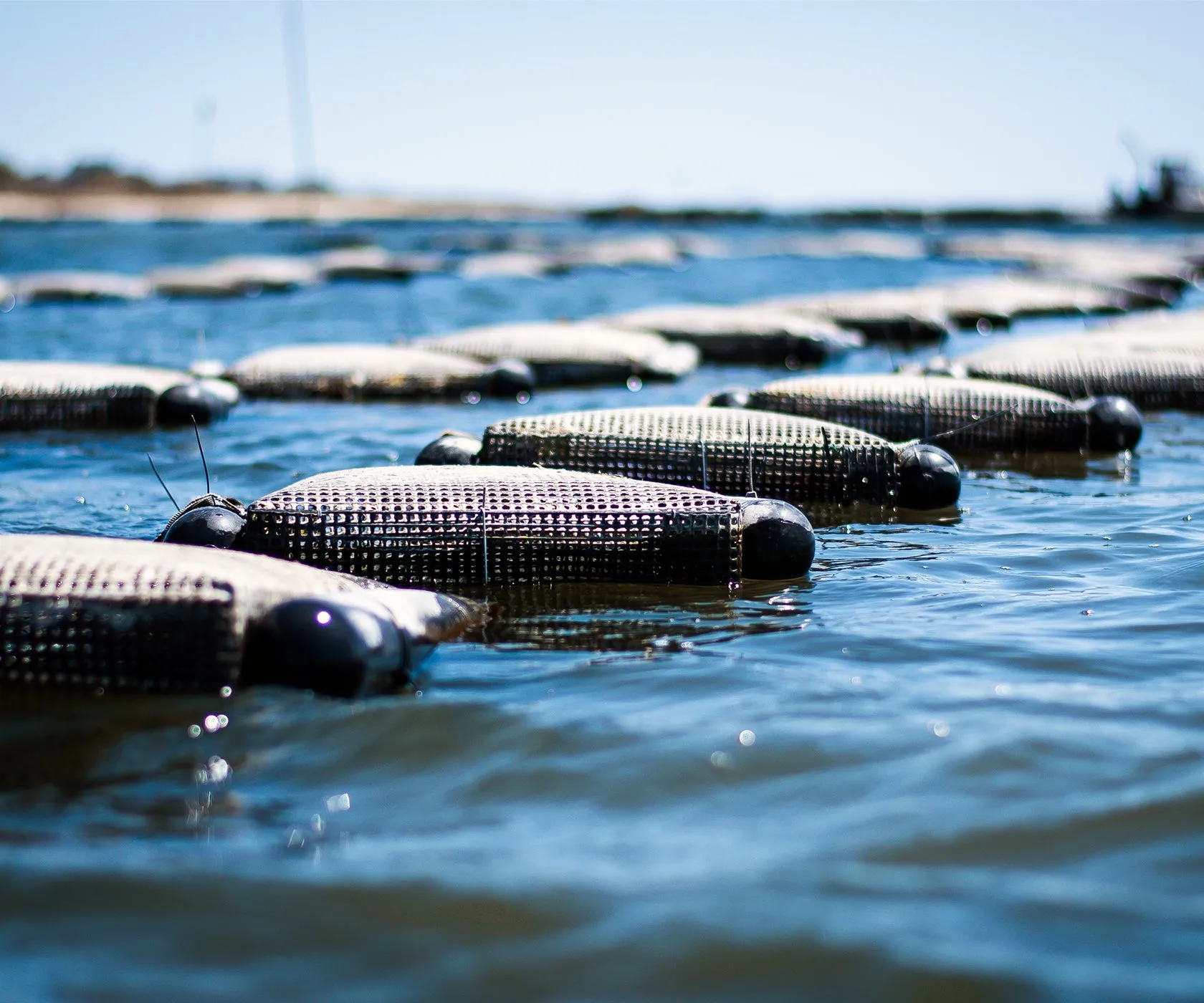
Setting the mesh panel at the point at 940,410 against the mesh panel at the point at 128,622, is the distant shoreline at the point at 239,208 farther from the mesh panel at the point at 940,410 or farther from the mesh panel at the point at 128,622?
the mesh panel at the point at 128,622

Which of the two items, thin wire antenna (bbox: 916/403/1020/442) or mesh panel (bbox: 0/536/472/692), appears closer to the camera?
mesh panel (bbox: 0/536/472/692)

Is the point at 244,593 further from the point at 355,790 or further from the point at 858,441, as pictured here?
the point at 858,441

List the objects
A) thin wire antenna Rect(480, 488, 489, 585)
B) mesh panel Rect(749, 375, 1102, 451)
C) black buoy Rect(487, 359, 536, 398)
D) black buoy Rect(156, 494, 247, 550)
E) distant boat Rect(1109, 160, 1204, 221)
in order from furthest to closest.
A: 1. distant boat Rect(1109, 160, 1204, 221)
2. black buoy Rect(487, 359, 536, 398)
3. mesh panel Rect(749, 375, 1102, 451)
4. thin wire antenna Rect(480, 488, 489, 585)
5. black buoy Rect(156, 494, 247, 550)

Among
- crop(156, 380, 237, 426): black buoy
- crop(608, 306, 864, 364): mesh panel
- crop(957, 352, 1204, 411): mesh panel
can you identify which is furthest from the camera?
crop(608, 306, 864, 364): mesh panel

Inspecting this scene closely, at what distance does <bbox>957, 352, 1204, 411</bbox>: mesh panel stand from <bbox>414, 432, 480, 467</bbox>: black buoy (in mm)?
4747

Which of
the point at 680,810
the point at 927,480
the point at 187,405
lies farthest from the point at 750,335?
the point at 680,810

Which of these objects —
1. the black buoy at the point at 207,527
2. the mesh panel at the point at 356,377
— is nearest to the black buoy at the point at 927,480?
the black buoy at the point at 207,527

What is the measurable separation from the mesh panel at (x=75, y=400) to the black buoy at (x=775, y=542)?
558 centimetres

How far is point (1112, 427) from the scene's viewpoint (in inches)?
319

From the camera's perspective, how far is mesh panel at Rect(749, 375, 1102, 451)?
25.6ft

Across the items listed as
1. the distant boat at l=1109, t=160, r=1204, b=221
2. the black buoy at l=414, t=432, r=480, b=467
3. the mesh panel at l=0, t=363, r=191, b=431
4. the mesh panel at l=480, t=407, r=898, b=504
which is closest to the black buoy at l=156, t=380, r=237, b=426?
the mesh panel at l=0, t=363, r=191, b=431

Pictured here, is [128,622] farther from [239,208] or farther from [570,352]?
[239,208]

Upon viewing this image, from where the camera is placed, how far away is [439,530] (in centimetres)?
499

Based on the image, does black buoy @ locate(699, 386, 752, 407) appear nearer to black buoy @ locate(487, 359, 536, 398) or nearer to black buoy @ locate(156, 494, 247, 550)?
black buoy @ locate(487, 359, 536, 398)
